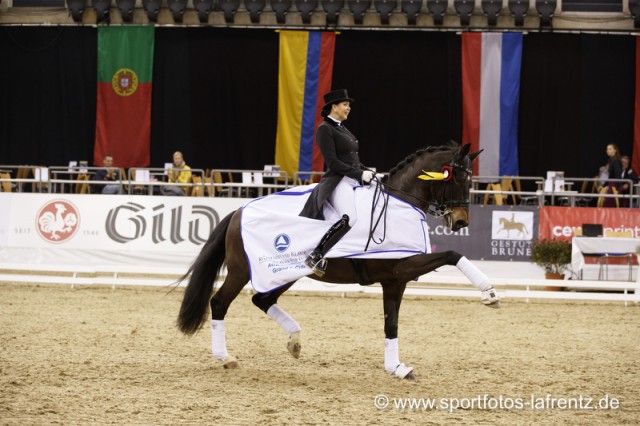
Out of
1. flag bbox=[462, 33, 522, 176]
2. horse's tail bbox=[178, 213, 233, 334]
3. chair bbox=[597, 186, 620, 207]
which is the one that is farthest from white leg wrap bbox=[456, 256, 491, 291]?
flag bbox=[462, 33, 522, 176]

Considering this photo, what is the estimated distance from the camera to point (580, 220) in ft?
46.3

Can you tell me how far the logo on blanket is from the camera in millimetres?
6477

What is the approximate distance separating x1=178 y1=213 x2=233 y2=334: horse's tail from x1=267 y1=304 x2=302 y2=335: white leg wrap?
532 millimetres

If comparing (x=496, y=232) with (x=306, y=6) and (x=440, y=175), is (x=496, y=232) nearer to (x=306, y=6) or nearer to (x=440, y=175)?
(x=440, y=175)

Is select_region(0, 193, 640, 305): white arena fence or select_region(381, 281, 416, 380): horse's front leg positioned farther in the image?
select_region(0, 193, 640, 305): white arena fence

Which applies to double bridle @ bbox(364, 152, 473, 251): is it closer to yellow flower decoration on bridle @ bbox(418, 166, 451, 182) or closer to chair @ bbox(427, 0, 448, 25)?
yellow flower decoration on bridle @ bbox(418, 166, 451, 182)

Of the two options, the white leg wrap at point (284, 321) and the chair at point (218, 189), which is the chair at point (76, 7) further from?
the white leg wrap at point (284, 321)

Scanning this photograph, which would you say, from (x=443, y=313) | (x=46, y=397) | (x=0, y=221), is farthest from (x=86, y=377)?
(x=0, y=221)

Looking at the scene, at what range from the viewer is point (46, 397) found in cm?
523

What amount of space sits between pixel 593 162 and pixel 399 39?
222 inches

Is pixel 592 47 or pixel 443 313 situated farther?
pixel 592 47

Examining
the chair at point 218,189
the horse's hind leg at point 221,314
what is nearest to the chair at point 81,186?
the chair at point 218,189

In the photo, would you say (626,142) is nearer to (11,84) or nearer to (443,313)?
(443,313)

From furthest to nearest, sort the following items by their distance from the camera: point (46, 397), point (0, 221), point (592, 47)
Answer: point (592, 47) < point (0, 221) < point (46, 397)
